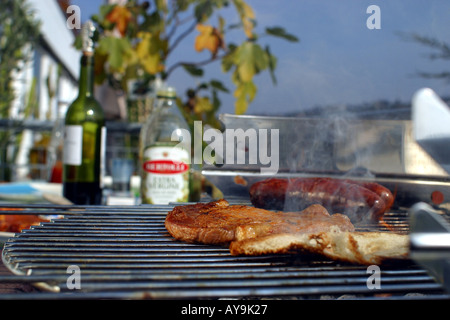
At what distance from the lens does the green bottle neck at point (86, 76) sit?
98.1 inches

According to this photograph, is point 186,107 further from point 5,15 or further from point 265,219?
point 5,15

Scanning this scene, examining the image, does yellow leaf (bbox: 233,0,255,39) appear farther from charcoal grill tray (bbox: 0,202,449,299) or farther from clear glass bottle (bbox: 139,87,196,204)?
charcoal grill tray (bbox: 0,202,449,299)

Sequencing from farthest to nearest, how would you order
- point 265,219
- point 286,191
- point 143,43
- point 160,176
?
1. point 143,43
2. point 160,176
3. point 286,191
4. point 265,219

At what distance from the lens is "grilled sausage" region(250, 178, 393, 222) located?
1505 millimetres

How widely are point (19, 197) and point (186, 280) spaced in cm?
205

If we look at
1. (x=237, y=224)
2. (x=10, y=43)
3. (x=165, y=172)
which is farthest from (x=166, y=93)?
(x=10, y=43)

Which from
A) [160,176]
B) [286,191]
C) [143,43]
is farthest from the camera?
[143,43]

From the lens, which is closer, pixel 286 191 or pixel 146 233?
pixel 146 233

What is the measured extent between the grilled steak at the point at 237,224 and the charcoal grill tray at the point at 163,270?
4 centimetres

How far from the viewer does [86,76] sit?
2.53 m

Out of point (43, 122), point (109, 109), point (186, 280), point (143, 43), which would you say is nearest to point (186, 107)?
point (143, 43)

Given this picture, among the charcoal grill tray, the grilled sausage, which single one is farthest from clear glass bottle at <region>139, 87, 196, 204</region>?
the charcoal grill tray

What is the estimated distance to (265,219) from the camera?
4.05ft
